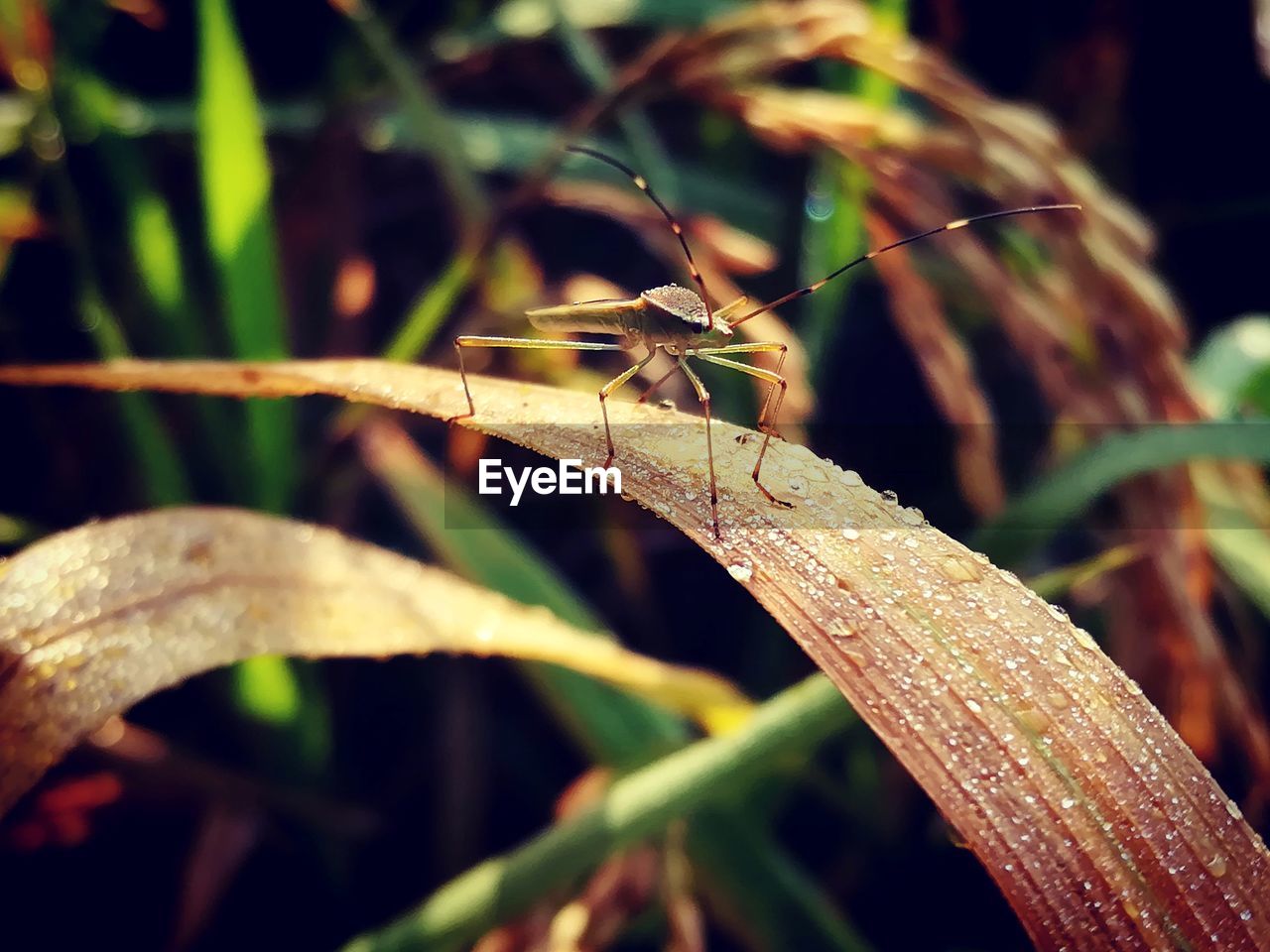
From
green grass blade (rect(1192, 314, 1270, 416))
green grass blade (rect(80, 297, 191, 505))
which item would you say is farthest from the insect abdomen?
green grass blade (rect(1192, 314, 1270, 416))

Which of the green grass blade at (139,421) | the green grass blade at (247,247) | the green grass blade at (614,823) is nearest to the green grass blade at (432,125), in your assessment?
the green grass blade at (247,247)

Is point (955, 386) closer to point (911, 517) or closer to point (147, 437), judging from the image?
point (911, 517)

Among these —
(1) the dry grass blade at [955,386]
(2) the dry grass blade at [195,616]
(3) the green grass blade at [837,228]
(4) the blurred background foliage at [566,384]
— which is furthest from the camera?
(3) the green grass blade at [837,228]

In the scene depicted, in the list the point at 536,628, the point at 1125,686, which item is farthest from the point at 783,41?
the point at 1125,686

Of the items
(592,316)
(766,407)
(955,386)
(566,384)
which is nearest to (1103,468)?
(955,386)

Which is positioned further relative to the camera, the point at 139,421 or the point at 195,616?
the point at 139,421

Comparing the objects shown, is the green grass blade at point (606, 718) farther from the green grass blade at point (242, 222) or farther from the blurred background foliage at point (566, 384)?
the green grass blade at point (242, 222)
